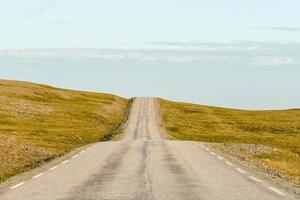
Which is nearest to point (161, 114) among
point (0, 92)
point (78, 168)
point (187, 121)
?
point (187, 121)

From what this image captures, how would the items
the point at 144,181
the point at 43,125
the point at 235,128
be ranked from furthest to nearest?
the point at 235,128 → the point at 43,125 → the point at 144,181

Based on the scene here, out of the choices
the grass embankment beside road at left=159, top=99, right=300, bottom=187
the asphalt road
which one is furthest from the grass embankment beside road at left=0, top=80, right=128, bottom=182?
the grass embankment beside road at left=159, top=99, right=300, bottom=187

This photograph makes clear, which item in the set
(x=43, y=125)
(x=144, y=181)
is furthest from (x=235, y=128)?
(x=144, y=181)

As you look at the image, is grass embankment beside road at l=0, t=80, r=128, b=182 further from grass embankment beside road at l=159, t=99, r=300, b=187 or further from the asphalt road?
grass embankment beside road at l=159, t=99, r=300, b=187

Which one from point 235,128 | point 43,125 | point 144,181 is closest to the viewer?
point 144,181

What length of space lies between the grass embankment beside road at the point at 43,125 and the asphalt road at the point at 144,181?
4.36 meters

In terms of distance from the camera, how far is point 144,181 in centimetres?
1991

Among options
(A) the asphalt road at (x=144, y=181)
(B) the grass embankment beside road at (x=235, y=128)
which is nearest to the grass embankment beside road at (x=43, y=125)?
(A) the asphalt road at (x=144, y=181)

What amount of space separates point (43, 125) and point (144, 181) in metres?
58.6

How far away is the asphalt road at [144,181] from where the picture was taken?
54.9ft

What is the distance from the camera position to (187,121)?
102 metres

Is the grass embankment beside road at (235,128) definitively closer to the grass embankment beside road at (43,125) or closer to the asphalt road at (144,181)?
the grass embankment beside road at (43,125)

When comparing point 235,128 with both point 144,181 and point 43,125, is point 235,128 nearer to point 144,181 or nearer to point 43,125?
point 43,125

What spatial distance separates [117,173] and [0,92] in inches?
3698
